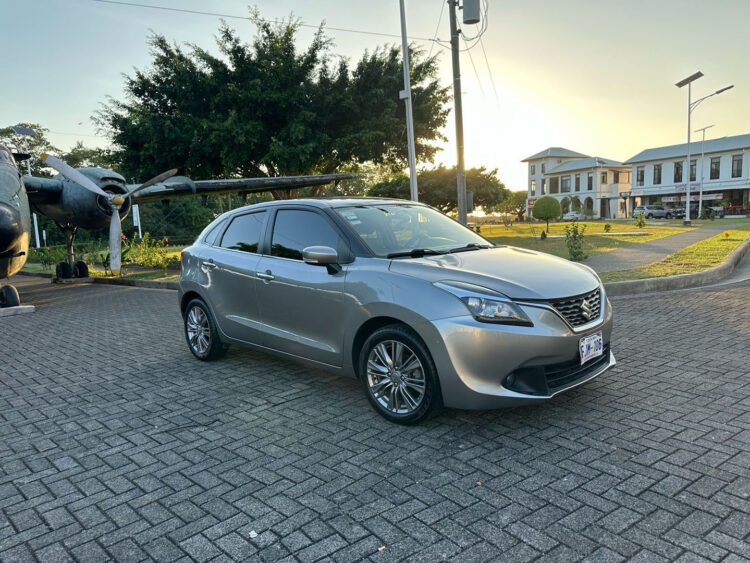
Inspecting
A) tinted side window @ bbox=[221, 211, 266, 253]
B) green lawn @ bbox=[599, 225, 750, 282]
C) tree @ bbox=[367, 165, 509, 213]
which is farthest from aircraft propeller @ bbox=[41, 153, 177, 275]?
tree @ bbox=[367, 165, 509, 213]

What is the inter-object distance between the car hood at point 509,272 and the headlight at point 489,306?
0.20ft

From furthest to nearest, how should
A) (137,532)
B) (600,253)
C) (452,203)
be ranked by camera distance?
(452,203)
(600,253)
(137,532)

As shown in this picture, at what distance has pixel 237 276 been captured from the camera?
5.42 metres

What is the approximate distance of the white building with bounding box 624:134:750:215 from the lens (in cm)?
5481

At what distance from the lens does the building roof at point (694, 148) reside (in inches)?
2171

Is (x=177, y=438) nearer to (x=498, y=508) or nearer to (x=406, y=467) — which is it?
(x=406, y=467)

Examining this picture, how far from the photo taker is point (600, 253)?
50.9 ft

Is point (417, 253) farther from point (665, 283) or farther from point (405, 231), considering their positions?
point (665, 283)

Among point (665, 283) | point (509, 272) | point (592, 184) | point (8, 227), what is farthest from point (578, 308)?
point (592, 184)

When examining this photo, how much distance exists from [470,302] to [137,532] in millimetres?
2424

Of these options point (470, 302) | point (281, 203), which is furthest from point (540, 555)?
point (281, 203)

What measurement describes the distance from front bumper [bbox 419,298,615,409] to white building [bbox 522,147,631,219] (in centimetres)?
6958

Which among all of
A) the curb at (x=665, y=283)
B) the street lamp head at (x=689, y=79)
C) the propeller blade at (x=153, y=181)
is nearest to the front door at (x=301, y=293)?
the curb at (x=665, y=283)

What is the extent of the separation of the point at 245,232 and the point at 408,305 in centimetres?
251
